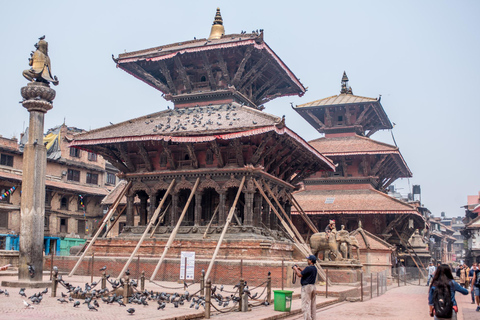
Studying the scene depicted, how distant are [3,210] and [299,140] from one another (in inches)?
1381

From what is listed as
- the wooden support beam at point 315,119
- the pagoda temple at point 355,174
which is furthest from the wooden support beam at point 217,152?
the wooden support beam at point 315,119

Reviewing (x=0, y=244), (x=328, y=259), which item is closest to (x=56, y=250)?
(x=0, y=244)

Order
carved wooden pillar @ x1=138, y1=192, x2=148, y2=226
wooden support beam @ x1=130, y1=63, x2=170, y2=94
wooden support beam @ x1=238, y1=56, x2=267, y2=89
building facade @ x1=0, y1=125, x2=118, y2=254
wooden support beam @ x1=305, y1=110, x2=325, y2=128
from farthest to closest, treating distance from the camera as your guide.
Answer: building facade @ x1=0, y1=125, x2=118, y2=254 < wooden support beam @ x1=305, y1=110, x2=325, y2=128 < wooden support beam @ x1=130, y1=63, x2=170, y2=94 < carved wooden pillar @ x1=138, y1=192, x2=148, y2=226 < wooden support beam @ x1=238, y1=56, x2=267, y2=89

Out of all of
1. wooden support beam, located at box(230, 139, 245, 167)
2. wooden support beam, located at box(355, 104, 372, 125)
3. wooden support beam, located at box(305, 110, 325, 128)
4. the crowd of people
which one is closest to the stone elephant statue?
wooden support beam, located at box(230, 139, 245, 167)

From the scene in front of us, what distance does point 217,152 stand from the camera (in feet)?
81.8

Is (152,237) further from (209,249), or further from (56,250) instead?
(56,250)

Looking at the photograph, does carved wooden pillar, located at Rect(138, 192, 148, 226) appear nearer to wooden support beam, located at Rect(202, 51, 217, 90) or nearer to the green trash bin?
wooden support beam, located at Rect(202, 51, 217, 90)

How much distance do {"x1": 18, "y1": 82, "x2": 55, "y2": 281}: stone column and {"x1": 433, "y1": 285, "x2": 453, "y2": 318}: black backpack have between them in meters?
12.6

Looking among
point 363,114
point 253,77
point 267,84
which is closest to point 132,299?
point 253,77

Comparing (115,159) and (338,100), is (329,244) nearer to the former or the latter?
(115,159)

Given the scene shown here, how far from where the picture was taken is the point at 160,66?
29547 millimetres

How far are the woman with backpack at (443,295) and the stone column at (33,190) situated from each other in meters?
12.5

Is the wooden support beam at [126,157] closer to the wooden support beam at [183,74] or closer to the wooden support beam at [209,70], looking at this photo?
the wooden support beam at [183,74]

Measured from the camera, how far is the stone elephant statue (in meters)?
25.5
